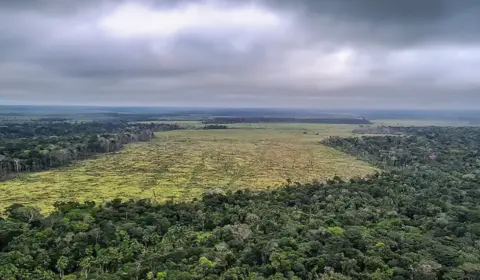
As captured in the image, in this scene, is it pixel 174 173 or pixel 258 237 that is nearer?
pixel 258 237

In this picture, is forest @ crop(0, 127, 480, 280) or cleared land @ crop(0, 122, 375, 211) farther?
cleared land @ crop(0, 122, 375, 211)

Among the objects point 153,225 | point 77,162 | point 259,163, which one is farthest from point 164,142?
point 153,225

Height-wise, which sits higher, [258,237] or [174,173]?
[258,237]

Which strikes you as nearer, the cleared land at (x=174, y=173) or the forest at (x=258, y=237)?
the forest at (x=258, y=237)
